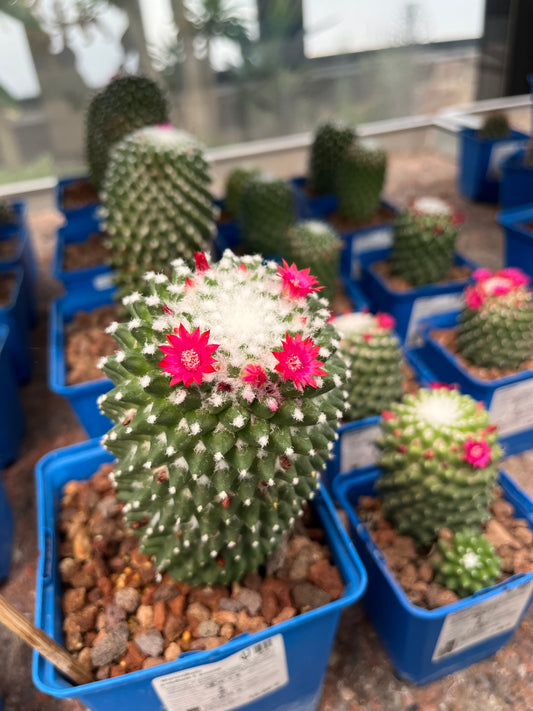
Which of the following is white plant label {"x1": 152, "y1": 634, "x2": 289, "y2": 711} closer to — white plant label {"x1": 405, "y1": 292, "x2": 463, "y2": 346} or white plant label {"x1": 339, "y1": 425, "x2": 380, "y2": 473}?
white plant label {"x1": 339, "y1": 425, "x2": 380, "y2": 473}

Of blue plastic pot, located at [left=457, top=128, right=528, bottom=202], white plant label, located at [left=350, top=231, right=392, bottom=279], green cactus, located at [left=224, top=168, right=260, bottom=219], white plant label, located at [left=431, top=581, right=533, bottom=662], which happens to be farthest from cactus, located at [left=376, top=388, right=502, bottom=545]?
blue plastic pot, located at [left=457, top=128, right=528, bottom=202]

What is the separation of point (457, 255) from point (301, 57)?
139 cm

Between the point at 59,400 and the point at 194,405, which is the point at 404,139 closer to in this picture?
the point at 59,400

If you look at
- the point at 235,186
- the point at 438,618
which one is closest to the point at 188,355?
the point at 438,618

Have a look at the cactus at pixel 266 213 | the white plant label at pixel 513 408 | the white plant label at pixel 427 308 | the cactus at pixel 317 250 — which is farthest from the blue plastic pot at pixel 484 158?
the white plant label at pixel 513 408

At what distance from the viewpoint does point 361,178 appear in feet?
6.29

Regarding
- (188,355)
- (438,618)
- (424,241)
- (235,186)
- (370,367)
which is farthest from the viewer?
(235,186)

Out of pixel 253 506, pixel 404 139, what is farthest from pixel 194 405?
pixel 404 139

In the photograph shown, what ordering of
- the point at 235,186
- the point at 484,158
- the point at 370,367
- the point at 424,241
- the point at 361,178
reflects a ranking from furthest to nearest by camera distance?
1. the point at 484,158
2. the point at 235,186
3. the point at 361,178
4. the point at 424,241
5. the point at 370,367

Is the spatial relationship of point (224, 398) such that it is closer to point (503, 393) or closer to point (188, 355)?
point (188, 355)

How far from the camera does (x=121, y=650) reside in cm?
83

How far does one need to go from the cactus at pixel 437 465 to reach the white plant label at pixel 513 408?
0.37 metres

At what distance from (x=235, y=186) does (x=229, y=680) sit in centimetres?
174

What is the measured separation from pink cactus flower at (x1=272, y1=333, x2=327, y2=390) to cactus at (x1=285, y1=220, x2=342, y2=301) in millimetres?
911
